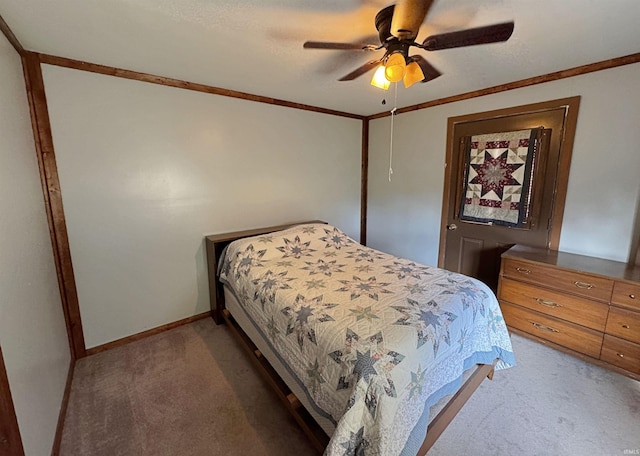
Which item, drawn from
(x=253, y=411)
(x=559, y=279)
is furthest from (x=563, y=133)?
(x=253, y=411)

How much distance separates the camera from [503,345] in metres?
1.87

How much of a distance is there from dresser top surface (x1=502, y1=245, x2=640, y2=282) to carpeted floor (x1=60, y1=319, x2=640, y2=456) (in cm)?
72

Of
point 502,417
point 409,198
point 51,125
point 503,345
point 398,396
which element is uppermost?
point 51,125

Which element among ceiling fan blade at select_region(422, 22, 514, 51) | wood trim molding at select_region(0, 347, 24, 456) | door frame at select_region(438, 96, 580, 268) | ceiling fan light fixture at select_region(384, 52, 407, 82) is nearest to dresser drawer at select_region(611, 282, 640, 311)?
door frame at select_region(438, 96, 580, 268)

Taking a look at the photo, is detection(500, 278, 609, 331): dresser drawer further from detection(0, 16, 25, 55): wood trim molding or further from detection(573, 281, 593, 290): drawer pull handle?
detection(0, 16, 25, 55): wood trim molding

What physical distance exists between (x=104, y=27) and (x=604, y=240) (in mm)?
3786

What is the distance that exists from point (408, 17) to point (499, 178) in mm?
2057

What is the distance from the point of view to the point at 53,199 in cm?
198

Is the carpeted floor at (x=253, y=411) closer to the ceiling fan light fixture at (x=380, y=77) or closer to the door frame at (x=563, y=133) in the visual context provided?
the door frame at (x=563, y=133)

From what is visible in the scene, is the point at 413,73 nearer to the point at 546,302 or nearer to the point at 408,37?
the point at 408,37

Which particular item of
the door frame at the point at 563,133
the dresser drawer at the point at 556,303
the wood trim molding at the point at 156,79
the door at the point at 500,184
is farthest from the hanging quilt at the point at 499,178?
the wood trim molding at the point at 156,79

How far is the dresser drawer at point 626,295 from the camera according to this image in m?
1.83

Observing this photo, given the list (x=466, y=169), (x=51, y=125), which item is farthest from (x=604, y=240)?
(x=51, y=125)

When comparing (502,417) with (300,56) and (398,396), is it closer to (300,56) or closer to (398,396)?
(398,396)
